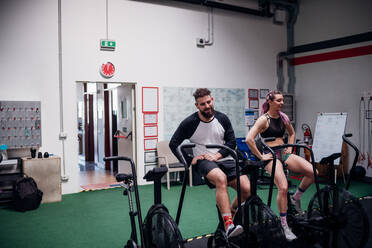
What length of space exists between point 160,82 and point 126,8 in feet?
4.70

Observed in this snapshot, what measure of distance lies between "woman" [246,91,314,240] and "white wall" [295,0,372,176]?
12.1 feet

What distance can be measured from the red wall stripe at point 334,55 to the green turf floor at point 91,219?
103 inches

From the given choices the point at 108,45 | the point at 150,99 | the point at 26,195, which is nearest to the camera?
the point at 26,195

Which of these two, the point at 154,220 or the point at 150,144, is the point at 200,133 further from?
the point at 150,144

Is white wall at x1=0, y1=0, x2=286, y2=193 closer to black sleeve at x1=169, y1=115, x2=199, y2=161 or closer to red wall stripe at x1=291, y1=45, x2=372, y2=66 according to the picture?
red wall stripe at x1=291, y1=45, x2=372, y2=66

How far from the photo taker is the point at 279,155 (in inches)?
139

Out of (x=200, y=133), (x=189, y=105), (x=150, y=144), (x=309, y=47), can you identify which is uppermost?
(x=309, y=47)

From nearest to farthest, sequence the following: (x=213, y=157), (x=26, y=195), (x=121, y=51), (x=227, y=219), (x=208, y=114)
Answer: (x=227, y=219) → (x=213, y=157) → (x=208, y=114) → (x=26, y=195) → (x=121, y=51)

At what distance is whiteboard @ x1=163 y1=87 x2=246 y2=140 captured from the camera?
645cm

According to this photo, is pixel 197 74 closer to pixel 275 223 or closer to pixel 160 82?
pixel 160 82

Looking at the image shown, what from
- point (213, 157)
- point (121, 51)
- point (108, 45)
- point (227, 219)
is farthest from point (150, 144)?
point (227, 219)

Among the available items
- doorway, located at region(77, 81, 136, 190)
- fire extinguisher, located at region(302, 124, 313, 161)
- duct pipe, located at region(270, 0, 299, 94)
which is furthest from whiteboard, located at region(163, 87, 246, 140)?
fire extinguisher, located at region(302, 124, 313, 161)

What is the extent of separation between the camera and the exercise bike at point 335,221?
2820 mm

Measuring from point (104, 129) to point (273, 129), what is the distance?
18.7 ft
